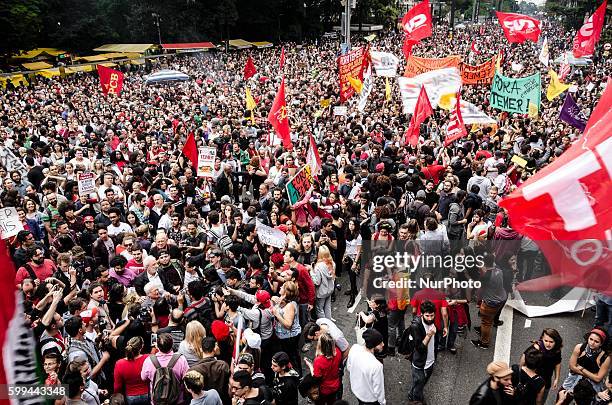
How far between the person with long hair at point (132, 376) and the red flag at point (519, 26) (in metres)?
22.1

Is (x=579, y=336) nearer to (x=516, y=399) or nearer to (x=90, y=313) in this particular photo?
(x=516, y=399)

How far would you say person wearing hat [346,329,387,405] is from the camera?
4684 millimetres

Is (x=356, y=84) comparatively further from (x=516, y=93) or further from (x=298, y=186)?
(x=298, y=186)

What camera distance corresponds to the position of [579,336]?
7.18 metres

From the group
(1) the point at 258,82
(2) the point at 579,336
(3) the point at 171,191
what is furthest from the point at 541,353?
(1) the point at 258,82

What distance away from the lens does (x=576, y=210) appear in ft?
10.1

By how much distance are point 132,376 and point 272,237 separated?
304 centimetres

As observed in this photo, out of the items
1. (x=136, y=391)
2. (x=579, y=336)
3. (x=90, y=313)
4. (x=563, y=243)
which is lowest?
(x=579, y=336)

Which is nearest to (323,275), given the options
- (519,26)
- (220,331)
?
(220,331)

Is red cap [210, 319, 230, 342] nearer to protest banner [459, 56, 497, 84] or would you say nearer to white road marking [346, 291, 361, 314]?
white road marking [346, 291, 361, 314]

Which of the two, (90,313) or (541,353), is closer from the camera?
(541,353)

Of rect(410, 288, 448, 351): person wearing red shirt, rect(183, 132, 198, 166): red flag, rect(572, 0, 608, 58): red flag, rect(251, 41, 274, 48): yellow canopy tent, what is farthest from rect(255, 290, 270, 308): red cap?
rect(251, 41, 274, 48): yellow canopy tent

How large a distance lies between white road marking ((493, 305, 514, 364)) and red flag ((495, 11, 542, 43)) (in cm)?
1782

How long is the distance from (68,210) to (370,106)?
15.5 meters
